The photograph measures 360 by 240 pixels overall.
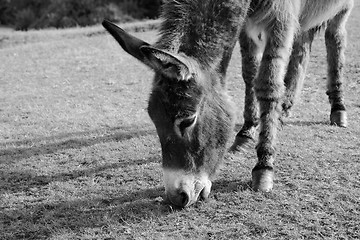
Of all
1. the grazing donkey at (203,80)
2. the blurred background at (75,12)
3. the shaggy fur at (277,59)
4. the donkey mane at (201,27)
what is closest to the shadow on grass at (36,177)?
the shaggy fur at (277,59)

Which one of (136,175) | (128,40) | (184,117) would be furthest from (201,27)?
(136,175)

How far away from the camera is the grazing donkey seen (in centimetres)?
394

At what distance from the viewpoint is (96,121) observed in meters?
7.62

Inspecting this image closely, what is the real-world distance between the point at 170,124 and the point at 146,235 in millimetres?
922

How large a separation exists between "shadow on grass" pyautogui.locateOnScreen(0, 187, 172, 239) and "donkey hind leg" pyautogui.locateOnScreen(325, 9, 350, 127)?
3.27 meters

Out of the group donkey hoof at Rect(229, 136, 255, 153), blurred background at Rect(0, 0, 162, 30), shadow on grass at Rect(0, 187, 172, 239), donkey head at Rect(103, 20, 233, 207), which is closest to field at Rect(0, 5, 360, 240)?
shadow on grass at Rect(0, 187, 172, 239)

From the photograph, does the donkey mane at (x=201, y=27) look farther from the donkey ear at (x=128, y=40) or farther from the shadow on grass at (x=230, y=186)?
the shadow on grass at (x=230, y=186)

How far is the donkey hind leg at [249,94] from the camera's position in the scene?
19.5 ft

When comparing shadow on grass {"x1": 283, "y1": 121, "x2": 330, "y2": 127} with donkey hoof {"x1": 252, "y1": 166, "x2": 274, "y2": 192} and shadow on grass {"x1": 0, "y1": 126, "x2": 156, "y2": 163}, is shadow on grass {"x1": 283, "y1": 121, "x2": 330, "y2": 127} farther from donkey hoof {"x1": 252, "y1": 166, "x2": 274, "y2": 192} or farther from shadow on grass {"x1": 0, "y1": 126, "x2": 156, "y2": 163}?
donkey hoof {"x1": 252, "y1": 166, "x2": 274, "y2": 192}

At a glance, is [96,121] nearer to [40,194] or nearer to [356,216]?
[40,194]

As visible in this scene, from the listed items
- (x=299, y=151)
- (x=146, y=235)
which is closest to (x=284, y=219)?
(x=146, y=235)

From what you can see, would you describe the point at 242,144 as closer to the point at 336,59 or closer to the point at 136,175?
the point at 136,175

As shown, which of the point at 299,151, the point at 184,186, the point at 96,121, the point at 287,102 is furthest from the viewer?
the point at 96,121

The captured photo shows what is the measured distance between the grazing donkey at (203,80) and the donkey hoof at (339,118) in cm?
207
